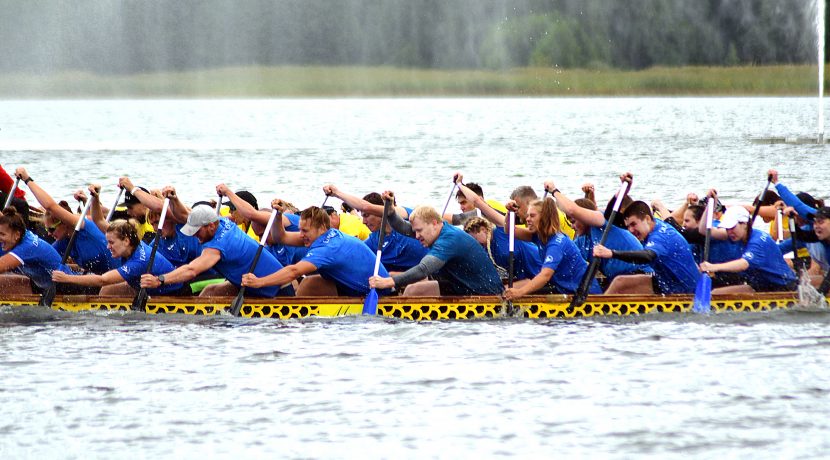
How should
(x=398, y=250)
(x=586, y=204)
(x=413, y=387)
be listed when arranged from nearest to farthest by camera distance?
(x=413, y=387) → (x=586, y=204) → (x=398, y=250)

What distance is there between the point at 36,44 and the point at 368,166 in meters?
65.8

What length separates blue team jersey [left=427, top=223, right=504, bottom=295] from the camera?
1398cm

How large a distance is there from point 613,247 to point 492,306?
1.48 m

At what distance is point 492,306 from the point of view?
47.1 ft

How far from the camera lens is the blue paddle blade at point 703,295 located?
14.1 metres

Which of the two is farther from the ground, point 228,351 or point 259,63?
point 259,63

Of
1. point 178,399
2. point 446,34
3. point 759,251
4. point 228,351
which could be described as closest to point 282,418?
point 178,399

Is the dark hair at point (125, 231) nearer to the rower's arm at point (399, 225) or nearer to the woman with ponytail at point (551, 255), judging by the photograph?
the rower's arm at point (399, 225)

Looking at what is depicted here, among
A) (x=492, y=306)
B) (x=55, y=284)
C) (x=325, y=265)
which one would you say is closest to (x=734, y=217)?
(x=492, y=306)

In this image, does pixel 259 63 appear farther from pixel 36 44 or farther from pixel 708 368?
pixel 708 368

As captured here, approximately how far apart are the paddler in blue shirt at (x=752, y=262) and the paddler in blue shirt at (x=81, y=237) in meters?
6.98

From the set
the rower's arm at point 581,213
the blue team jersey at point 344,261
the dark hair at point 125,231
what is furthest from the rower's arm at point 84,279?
the rower's arm at point 581,213

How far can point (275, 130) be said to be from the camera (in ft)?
285

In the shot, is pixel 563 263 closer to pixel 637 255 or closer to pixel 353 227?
pixel 637 255
